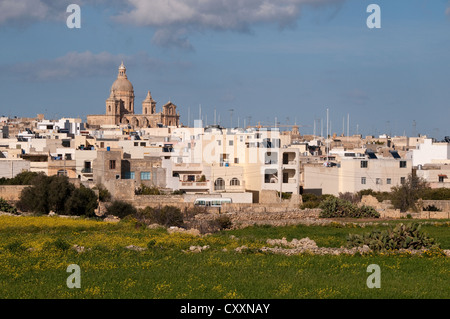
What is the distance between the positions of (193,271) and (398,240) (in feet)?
22.4

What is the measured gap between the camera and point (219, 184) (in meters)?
56.3

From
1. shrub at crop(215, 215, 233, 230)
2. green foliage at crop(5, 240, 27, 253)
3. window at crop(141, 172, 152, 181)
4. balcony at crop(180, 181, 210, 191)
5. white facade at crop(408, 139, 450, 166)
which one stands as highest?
white facade at crop(408, 139, 450, 166)

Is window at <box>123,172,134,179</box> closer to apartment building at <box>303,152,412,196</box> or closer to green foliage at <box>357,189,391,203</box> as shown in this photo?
apartment building at <box>303,152,412,196</box>

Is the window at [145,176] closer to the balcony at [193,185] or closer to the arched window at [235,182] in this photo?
the balcony at [193,185]

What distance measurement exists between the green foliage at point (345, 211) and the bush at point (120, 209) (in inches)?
394

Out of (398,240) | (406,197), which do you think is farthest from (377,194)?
(398,240)

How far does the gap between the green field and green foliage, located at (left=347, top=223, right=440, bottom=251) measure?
1.03 meters

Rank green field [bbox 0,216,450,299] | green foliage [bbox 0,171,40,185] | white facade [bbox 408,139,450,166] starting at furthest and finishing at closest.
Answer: white facade [bbox 408,139,450,166], green foliage [bbox 0,171,40,185], green field [bbox 0,216,450,299]

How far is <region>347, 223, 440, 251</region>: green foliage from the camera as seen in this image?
22016 millimetres

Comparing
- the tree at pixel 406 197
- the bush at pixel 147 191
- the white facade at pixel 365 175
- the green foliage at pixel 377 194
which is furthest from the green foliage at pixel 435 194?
the bush at pixel 147 191

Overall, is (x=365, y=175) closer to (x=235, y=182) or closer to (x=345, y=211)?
(x=235, y=182)

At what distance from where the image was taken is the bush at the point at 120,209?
43.4 m

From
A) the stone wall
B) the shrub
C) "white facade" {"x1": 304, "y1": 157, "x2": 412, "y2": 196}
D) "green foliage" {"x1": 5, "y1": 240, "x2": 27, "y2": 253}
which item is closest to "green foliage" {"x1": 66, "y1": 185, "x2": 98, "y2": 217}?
the stone wall
